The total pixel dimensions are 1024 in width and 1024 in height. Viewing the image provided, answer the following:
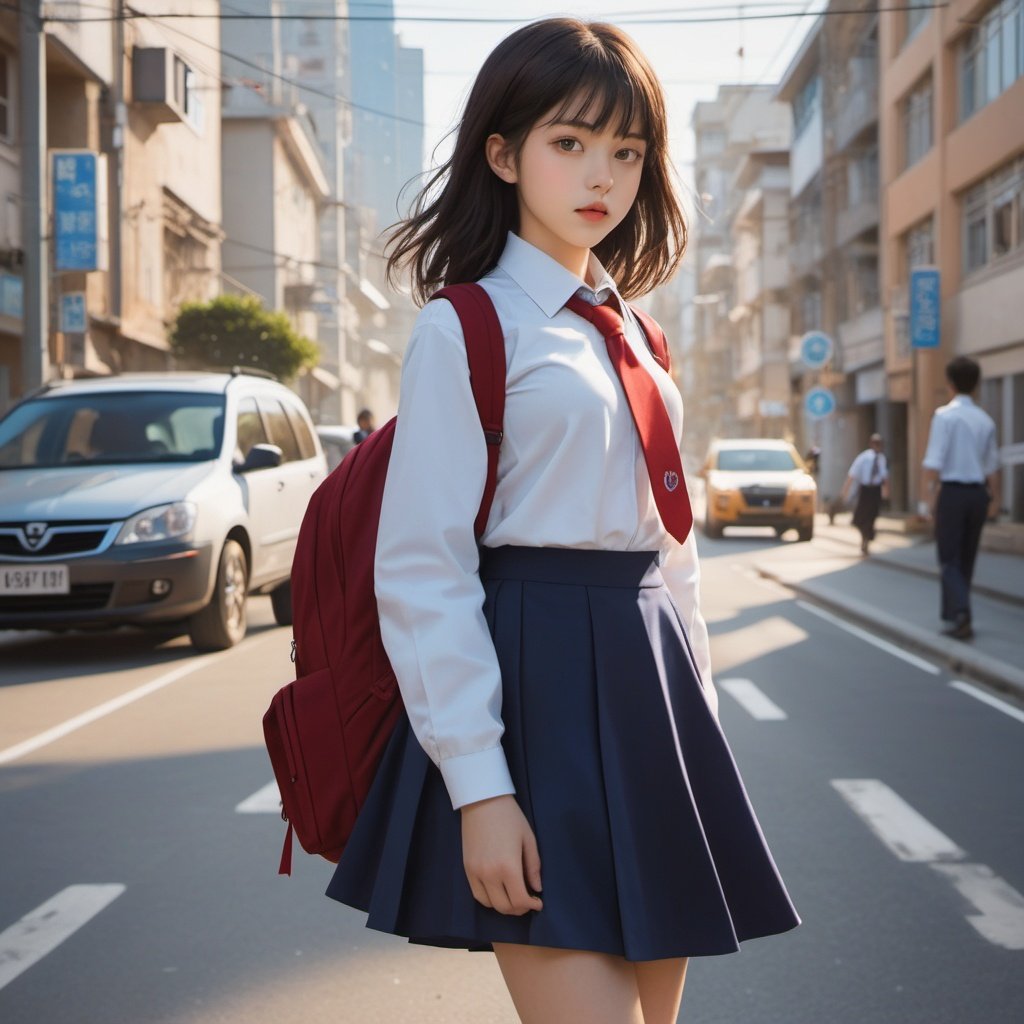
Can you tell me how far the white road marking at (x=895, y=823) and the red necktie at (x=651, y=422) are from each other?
10.5 feet

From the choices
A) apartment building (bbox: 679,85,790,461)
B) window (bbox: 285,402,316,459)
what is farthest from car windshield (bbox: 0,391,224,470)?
apartment building (bbox: 679,85,790,461)

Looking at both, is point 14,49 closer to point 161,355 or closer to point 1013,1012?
point 161,355

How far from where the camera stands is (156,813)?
567 cm

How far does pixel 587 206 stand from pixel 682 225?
1.45 ft

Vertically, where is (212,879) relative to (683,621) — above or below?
below

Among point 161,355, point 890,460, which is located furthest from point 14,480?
point 890,460

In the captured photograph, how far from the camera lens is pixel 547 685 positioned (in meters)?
2.05

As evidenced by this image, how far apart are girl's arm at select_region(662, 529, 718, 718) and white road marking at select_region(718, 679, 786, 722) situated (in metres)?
5.55

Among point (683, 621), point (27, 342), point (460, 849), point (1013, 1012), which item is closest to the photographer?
point (460, 849)

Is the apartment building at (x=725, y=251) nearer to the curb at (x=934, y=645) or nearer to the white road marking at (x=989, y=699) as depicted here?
the curb at (x=934, y=645)

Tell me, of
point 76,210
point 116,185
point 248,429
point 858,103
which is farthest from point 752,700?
point 858,103

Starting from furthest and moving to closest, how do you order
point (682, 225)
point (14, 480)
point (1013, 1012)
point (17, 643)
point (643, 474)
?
point (17, 643) < point (14, 480) < point (1013, 1012) < point (682, 225) < point (643, 474)

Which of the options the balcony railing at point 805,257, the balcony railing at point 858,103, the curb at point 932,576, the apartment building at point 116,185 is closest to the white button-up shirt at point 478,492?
the curb at point 932,576

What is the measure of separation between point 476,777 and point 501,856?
10 cm
